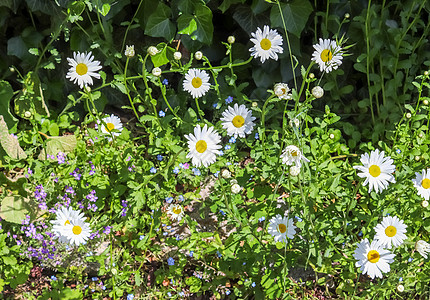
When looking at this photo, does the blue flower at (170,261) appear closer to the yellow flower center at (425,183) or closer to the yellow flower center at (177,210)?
the yellow flower center at (177,210)

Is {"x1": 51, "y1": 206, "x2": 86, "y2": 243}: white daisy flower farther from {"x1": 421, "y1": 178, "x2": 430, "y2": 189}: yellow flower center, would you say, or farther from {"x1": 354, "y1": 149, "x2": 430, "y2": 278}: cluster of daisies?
{"x1": 421, "y1": 178, "x2": 430, "y2": 189}: yellow flower center

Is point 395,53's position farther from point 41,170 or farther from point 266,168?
point 41,170

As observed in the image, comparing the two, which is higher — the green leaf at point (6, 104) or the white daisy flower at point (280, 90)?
the green leaf at point (6, 104)

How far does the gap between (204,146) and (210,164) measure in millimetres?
323

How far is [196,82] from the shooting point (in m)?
2.29

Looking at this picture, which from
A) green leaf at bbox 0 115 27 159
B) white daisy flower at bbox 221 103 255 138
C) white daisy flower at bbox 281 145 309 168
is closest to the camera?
white daisy flower at bbox 281 145 309 168

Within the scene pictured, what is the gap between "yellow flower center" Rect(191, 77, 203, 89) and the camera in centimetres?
229

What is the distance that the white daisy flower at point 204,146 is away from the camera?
1.91 metres

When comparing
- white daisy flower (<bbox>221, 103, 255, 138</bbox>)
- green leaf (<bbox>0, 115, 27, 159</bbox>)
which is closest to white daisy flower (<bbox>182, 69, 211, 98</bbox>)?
white daisy flower (<bbox>221, 103, 255, 138</bbox>)

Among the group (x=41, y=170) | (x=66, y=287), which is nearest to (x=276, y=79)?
(x=41, y=170)

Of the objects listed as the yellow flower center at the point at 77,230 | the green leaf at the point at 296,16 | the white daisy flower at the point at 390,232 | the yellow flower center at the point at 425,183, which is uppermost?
the green leaf at the point at 296,16

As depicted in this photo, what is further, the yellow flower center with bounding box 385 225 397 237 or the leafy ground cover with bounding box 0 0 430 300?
the leafy ground cover with bounding box 0 0 430 300

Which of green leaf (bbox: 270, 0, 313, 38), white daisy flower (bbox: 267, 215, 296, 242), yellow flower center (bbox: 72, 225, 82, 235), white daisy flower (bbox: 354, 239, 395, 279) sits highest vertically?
green leaf (bbox: 270, 0, 313, 38)

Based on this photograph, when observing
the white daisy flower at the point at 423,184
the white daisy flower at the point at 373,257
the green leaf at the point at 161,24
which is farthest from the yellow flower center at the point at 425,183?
the green leaf at the point at 161,24
